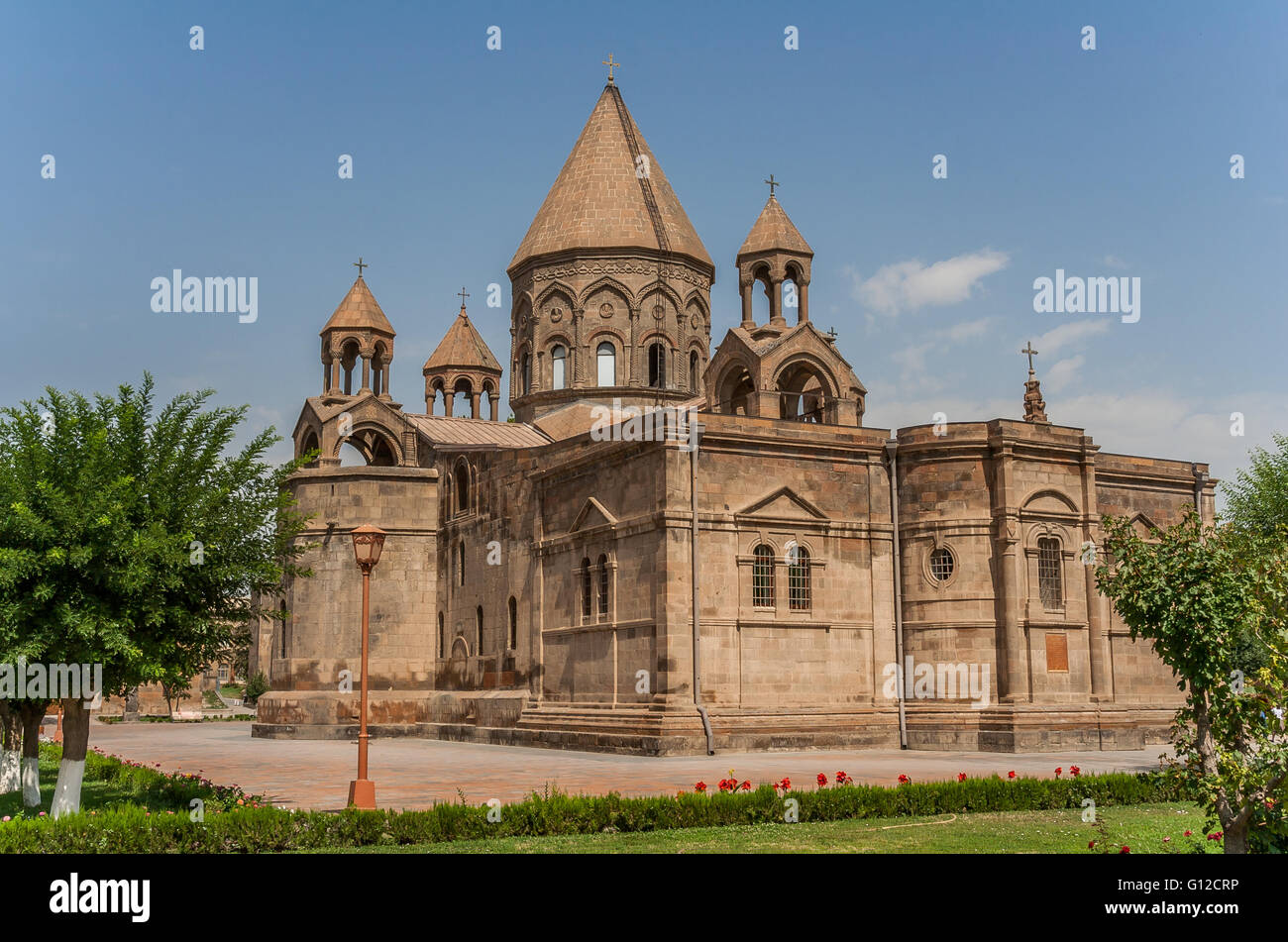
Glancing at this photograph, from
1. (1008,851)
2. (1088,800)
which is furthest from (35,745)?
(1088,800)

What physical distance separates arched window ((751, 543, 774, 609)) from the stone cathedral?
5 cm

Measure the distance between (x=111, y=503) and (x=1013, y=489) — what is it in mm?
20431

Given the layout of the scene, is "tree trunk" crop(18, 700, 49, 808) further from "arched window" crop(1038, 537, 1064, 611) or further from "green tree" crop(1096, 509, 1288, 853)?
"arched window" crop(1038, 537, 1064, 611)

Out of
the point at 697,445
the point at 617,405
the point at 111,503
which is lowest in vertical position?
the point at 111,503

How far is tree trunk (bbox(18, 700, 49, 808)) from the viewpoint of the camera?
1606cm

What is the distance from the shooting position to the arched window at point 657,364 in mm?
39156

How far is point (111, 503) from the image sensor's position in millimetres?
14516

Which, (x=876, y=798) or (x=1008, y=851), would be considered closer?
(x=1008, y=851)

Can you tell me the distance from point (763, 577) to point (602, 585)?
411 centimetres

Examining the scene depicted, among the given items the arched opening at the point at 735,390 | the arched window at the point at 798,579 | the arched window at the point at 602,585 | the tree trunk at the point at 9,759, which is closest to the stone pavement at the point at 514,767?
the tree trunk at the point at 9,759

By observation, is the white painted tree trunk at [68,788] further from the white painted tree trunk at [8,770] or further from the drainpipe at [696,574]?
the drainpipe at [696,574]

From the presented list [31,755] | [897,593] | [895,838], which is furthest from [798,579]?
[31,755]
